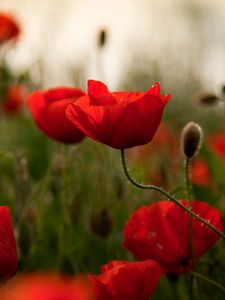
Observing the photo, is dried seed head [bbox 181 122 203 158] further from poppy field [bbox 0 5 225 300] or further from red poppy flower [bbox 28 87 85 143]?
red poppy flower [bbox 28 87 85 143]

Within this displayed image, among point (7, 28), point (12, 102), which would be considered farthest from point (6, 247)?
point (7, 28)

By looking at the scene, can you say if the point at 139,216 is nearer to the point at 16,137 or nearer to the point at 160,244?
the point at 160,244

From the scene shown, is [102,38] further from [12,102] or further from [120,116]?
[12,102]

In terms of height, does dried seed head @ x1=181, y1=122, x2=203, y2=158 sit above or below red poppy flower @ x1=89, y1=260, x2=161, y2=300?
above

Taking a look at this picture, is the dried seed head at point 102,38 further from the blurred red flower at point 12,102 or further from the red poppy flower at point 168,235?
the blurred red flower at point 12,102

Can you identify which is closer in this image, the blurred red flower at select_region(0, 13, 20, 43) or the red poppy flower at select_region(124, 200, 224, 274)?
the red poppy flower at select_region(124, 200, 224, 274)

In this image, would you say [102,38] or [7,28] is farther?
[7,28]

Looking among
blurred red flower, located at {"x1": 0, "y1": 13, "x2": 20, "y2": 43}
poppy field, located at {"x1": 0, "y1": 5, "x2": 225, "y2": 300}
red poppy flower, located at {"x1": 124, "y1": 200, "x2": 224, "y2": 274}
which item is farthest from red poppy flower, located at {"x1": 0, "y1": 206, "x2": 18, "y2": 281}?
blurred red flower, located at {"x1": 0, "y1": 13, "x2": 20, "y2": 43}
